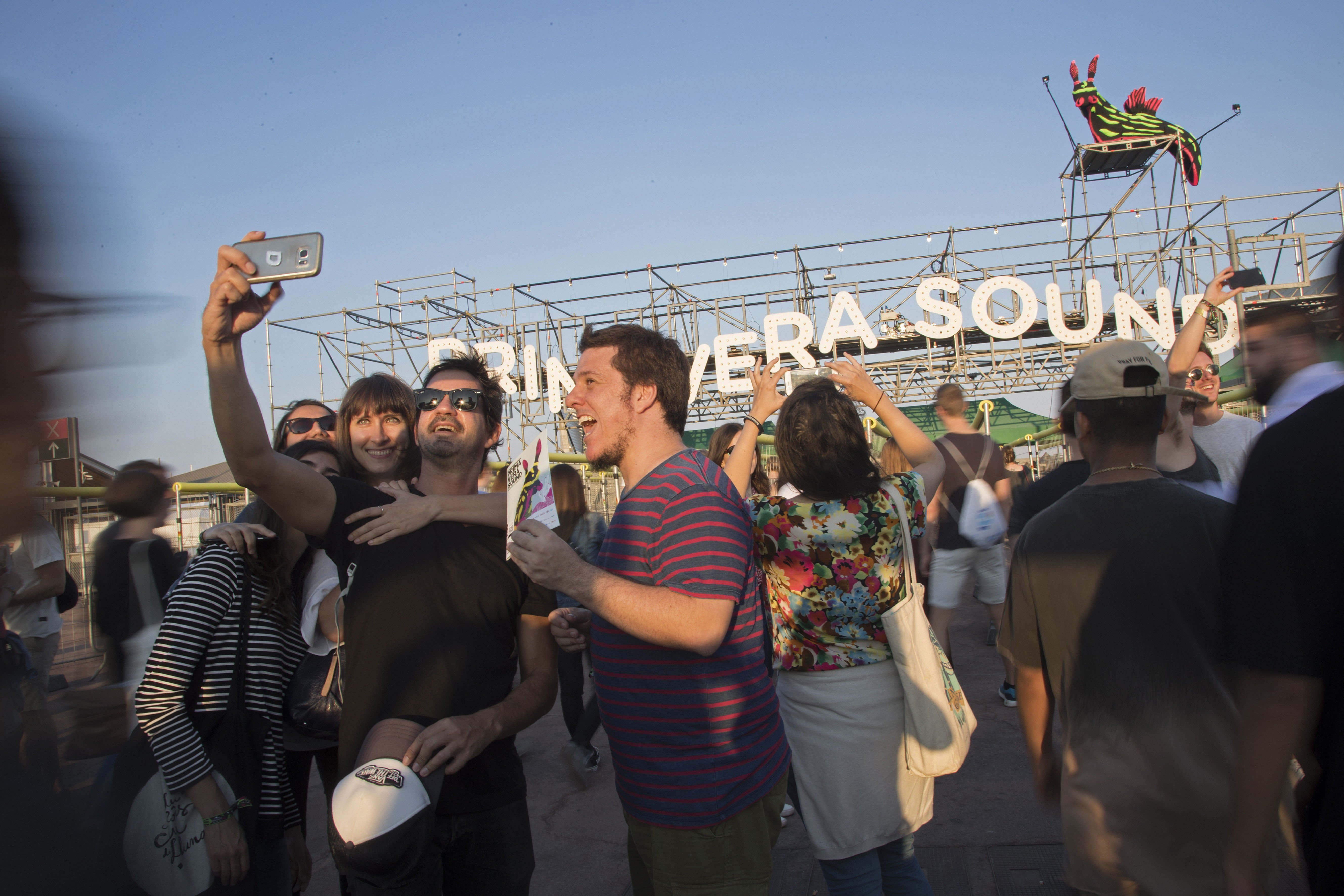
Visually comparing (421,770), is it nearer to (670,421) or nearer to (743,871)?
(743,871)

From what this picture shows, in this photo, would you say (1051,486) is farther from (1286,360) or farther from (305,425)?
(305,425)

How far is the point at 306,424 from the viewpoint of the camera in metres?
3.55

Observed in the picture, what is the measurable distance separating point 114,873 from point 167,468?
0.63 meters

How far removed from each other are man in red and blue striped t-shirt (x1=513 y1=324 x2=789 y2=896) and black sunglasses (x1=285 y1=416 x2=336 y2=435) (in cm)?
199

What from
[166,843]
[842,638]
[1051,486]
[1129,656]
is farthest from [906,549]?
[166,843]

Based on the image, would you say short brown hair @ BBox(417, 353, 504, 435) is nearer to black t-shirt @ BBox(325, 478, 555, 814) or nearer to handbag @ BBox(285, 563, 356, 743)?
black t-shirt @ BBox(325, 478, 555, 814)

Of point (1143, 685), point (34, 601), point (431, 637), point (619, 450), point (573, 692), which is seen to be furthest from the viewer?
point (573, 692)

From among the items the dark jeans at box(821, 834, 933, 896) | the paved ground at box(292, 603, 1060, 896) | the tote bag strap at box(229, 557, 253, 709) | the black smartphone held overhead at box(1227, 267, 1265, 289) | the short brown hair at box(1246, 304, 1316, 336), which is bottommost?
the paved ground at box(292, 603, 1060, 896)

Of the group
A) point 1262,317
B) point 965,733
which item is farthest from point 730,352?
point 965,733

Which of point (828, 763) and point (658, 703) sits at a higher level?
point (658, 703)

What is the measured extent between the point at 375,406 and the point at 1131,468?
2.72 metres

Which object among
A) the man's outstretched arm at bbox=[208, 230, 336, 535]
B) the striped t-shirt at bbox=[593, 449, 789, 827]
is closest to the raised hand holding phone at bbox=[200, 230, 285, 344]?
the man's outstretched arm at bbox=[208, 230, 336, 535]

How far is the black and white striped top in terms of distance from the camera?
6.52 feet

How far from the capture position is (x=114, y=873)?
106 centimetres
